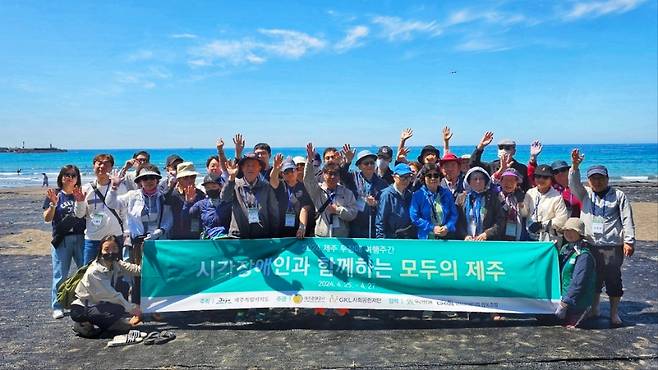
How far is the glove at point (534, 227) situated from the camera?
5.96 m

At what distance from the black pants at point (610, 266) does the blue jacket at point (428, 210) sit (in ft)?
5.82

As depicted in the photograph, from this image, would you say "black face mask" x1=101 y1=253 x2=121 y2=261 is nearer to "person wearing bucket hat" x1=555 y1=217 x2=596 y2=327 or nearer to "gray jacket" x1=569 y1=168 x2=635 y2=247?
"person wearing bucket hat" x1=555 y1=217 x2=596 y2=327

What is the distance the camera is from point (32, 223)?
50.9 feet

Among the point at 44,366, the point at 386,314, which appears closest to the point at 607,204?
the point at 386,314

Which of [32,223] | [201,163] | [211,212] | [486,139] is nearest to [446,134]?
[486,139]

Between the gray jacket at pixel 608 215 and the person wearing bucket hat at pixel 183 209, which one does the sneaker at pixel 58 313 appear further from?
the gray jacket at pixel 608 215

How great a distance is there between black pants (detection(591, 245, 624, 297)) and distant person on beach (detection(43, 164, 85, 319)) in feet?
21.6

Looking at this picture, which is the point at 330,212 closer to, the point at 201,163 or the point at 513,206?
the point at 513,206

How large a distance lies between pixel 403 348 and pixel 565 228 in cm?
243

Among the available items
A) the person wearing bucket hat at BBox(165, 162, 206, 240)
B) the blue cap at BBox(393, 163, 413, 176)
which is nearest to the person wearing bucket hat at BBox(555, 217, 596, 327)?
the blue cap at BBox(393, 163, 413, 176)

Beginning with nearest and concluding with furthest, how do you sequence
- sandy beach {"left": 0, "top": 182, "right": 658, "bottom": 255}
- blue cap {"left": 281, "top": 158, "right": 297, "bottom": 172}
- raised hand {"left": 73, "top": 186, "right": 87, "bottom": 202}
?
raised hand {"left": 73, "top": 186, "right": 87, "bottom": 202} < blue cap {"left": 281, "top": 158, "right": 297, "bottom": 172} < sandy beach {"left": 0, "top": 182, "right": 658, "bottom": 255}

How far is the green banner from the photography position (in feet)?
18.9

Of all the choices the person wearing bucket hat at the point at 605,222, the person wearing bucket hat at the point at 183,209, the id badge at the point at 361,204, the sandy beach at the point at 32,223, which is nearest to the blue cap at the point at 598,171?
the person wearing bucket hat at the point at 605,222

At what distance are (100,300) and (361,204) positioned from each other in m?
3.34
